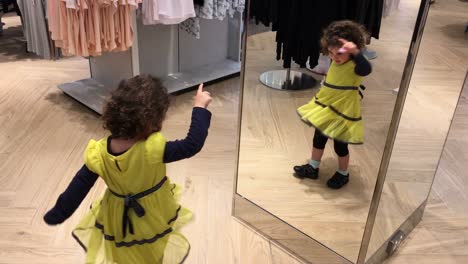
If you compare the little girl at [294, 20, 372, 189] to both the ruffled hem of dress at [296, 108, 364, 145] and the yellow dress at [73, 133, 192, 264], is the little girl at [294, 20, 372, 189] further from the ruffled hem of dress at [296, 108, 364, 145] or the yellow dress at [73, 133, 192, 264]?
the yellow dress at [73, 133, 192, 264]

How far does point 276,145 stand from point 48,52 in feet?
8.32

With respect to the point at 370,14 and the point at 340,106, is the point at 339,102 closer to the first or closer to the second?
the point at 340,106

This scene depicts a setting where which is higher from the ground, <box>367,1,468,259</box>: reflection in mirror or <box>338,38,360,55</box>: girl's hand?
<box>338,38,360,55</box>: girl's hand

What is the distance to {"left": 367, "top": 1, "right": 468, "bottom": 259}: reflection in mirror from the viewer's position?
6.10 feet

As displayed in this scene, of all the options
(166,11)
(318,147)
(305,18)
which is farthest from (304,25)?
(166,11)

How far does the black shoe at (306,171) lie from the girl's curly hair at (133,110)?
1162 millimetres

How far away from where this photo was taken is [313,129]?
223 centimetres

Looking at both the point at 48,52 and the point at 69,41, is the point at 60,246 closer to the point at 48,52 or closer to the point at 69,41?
the point at 69,41

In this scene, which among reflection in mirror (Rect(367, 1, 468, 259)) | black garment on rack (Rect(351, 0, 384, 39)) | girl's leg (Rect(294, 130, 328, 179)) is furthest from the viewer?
girl's leg (Rect(294, 130, 328, 179))

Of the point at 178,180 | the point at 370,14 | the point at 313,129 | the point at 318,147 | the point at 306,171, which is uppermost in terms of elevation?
the point at 370,14

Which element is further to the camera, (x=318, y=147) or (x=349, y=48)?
(x=318, y=147)

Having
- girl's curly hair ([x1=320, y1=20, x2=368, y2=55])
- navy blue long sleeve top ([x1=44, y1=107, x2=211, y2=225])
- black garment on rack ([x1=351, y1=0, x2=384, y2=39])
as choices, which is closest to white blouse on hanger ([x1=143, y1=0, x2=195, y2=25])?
girl's curly hair ([x1=320, y1=20, x2=368, y2=55])

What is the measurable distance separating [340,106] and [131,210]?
1.00 metres

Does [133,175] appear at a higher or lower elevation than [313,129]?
higher
